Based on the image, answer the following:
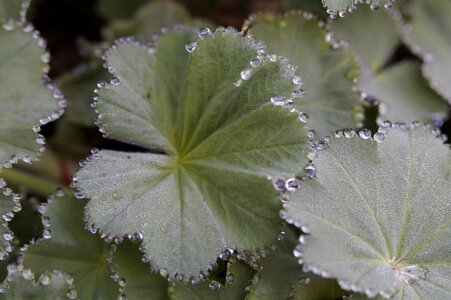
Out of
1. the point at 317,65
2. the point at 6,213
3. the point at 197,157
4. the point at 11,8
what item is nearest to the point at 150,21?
the point at 11,8

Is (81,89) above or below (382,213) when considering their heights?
above

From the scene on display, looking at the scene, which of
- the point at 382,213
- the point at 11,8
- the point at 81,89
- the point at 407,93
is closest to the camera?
the point at 382,213

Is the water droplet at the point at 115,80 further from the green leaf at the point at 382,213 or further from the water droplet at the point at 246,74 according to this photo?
the green leaf at the point at 382,213

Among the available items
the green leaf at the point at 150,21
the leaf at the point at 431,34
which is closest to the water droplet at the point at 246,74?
the green leaf at the point at 150,21

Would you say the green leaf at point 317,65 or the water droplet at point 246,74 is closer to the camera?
the water droplet at point 246,74

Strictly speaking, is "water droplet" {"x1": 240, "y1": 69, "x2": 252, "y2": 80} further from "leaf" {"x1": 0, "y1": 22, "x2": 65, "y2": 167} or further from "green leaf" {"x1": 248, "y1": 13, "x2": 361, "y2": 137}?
"leaf" {"x1": 0, "y1": 22, "x2": 65, "y2": 167}

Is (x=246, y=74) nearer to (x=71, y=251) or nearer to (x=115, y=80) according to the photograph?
(x=115, y=80)

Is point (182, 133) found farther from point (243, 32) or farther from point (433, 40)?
point (433, 40)

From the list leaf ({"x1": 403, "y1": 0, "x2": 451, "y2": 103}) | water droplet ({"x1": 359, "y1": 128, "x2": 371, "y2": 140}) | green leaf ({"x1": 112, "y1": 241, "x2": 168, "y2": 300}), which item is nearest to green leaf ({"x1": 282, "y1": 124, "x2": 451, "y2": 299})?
water droplet ({"x1": 359, "y1": 128, "x2": 371, "y2": 140})
